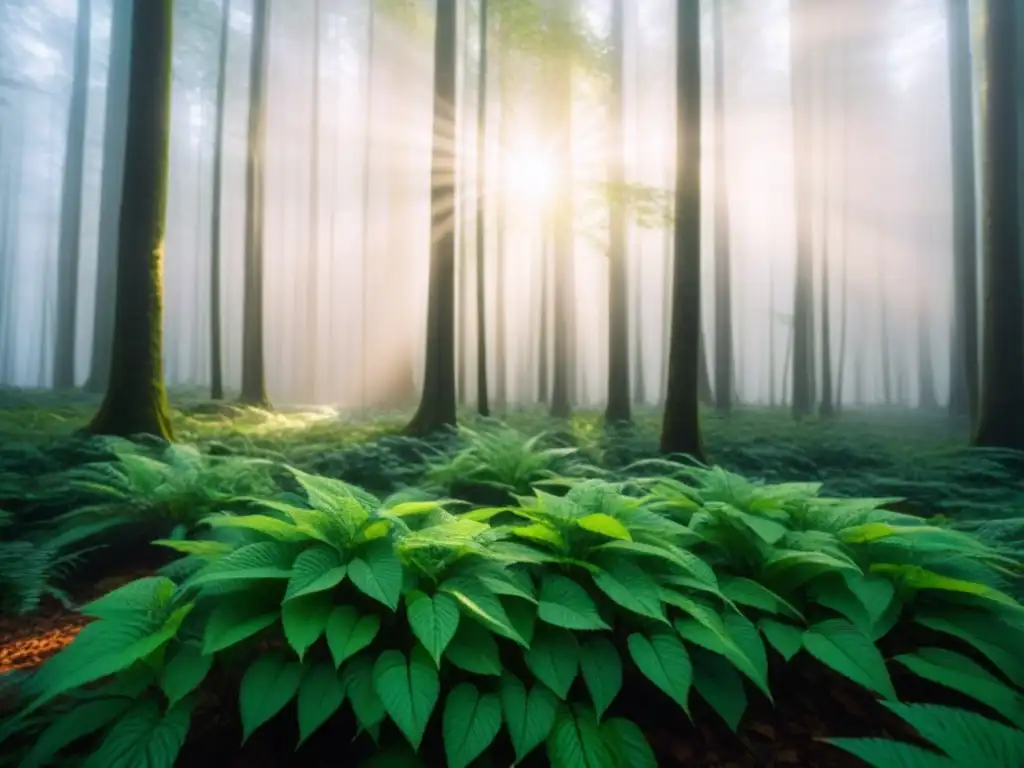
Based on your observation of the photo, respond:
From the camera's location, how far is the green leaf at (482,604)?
2.21m

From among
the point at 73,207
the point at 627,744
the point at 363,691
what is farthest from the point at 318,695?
the point at 73,207

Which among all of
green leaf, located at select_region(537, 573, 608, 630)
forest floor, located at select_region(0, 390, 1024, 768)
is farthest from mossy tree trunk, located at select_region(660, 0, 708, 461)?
green leaf, located at select_region(537, 573, 608, 630)

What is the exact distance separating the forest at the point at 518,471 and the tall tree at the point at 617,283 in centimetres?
13

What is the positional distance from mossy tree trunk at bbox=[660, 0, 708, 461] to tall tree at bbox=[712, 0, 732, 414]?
34.8 feet

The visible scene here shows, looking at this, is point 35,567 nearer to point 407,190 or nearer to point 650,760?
point 650,760

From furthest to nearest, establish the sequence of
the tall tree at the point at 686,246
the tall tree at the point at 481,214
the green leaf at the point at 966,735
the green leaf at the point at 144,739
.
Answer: the tall tree at the point at 481,214 < the tall tree at the point at 686,246 < the green leaf at the point at 144,739 < the green leaf at the point at 966,735

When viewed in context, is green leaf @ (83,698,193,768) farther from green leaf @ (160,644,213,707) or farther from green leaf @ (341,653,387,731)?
green leaf @ (341,653,387,731)

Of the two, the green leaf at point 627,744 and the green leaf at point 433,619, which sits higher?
the green leaf at point 433,619

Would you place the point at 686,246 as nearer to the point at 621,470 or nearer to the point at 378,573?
the point at 621,470

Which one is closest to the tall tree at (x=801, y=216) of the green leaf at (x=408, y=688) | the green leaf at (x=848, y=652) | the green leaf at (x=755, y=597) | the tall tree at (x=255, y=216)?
the tall tree at (x=255, y=216)

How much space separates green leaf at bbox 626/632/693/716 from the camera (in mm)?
2172

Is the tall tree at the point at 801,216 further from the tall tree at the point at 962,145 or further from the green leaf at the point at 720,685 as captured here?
the green leaf at the point at 720,685

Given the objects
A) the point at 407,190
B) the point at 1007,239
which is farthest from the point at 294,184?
the point at 1007,239

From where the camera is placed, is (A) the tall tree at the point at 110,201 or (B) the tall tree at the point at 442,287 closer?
(B) the tall tree at the point at 442,287
